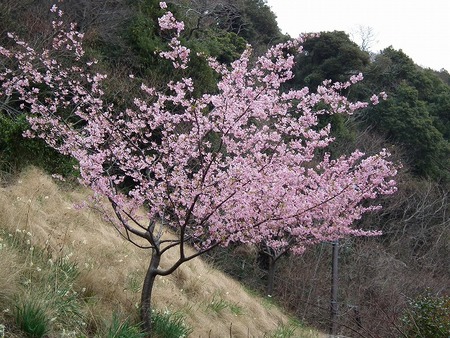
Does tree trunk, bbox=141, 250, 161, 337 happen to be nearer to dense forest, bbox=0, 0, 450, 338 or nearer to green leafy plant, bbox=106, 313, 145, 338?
green leafy plant, bbox=106, 313, 145, 338

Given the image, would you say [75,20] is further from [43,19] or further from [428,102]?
[428,102]

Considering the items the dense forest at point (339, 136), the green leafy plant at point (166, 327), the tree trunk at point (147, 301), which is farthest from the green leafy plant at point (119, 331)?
the dense forest at point (339, 136)

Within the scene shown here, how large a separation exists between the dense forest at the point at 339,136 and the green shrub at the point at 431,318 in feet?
0.06

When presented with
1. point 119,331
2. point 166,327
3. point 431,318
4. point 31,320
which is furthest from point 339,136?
point 31,320

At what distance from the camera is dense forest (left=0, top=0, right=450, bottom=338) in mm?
9289

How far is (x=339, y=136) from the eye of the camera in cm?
1709

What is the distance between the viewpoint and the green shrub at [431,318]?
5789mm

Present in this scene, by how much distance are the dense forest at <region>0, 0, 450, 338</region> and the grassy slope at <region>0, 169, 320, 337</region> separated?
1.22m

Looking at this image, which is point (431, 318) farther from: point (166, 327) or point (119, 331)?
point (119, 331)

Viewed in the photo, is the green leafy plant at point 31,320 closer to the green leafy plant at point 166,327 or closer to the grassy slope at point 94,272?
the grassy slope at point 94,272

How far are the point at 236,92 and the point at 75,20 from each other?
9.06m

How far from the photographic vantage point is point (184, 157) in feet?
16.9

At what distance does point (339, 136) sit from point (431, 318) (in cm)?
1151

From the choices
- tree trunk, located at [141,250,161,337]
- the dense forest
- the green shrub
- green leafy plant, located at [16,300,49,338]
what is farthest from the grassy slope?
the green shrub
